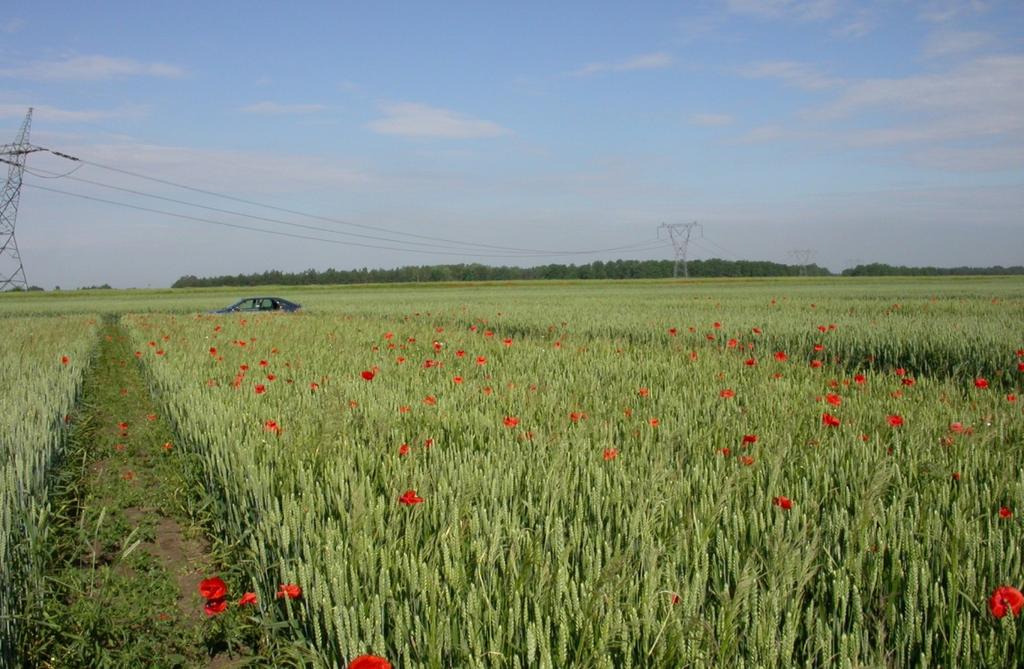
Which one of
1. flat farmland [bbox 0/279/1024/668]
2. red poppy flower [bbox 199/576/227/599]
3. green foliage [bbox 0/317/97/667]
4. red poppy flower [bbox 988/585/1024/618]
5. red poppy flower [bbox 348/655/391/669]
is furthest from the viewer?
green foliage [bbox 0/317/97/667]

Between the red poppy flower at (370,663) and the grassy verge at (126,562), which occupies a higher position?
the red poppy flower at (370,663)

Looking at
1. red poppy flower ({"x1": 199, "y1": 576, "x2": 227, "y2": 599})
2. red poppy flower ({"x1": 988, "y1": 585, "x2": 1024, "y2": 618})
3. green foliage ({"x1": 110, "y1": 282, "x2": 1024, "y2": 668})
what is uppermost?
red poppy flower ({"x1": 988, "y1": 585, "x2": 1024, "y2": 618})

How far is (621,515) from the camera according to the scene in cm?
301

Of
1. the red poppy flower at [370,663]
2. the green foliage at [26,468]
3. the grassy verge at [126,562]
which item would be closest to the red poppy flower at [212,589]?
the grassy verge at [126,562]

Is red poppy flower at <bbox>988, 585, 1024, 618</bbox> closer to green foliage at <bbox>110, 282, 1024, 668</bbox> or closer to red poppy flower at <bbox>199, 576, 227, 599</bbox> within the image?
green foliage at <bbox>110, 282, 1024, 668</bbox>

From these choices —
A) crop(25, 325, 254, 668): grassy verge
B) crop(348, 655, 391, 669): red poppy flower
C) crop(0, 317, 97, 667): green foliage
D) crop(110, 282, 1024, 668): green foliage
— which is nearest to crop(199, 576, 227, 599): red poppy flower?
crop(110, 282, 1024, 668): green foliage

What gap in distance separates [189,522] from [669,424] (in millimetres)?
3208

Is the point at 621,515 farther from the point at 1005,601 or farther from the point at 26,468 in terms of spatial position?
the point at 26,468

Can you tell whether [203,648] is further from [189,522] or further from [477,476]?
[189,522]

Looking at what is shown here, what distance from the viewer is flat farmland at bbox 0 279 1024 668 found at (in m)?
2.05

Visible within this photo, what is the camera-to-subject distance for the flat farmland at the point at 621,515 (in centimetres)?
205

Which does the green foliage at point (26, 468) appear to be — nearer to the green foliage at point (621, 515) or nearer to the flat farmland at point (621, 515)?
the flat farmland at point (621, 515)

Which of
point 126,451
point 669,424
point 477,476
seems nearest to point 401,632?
point 477,476

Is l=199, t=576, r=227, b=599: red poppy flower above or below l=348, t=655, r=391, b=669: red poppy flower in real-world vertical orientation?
below
